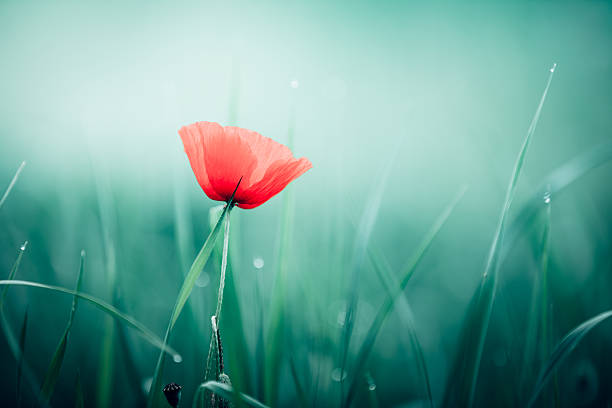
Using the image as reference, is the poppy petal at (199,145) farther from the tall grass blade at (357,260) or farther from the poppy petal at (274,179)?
the tall grass blade at (357,260)

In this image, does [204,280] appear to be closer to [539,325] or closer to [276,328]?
[276,328]

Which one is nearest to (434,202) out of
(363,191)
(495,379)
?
(363,191)

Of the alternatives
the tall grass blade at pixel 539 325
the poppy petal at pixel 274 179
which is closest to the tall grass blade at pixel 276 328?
the poppy petal at pixel 274 179

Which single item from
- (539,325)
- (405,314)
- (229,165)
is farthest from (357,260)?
(539,325)

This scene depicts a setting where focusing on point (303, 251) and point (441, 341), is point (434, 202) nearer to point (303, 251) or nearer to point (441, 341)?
point (441, 341)

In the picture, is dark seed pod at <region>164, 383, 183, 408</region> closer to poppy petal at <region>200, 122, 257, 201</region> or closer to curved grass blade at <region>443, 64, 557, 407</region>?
poppy petal at <region>200, 122, 257, 201</region>
